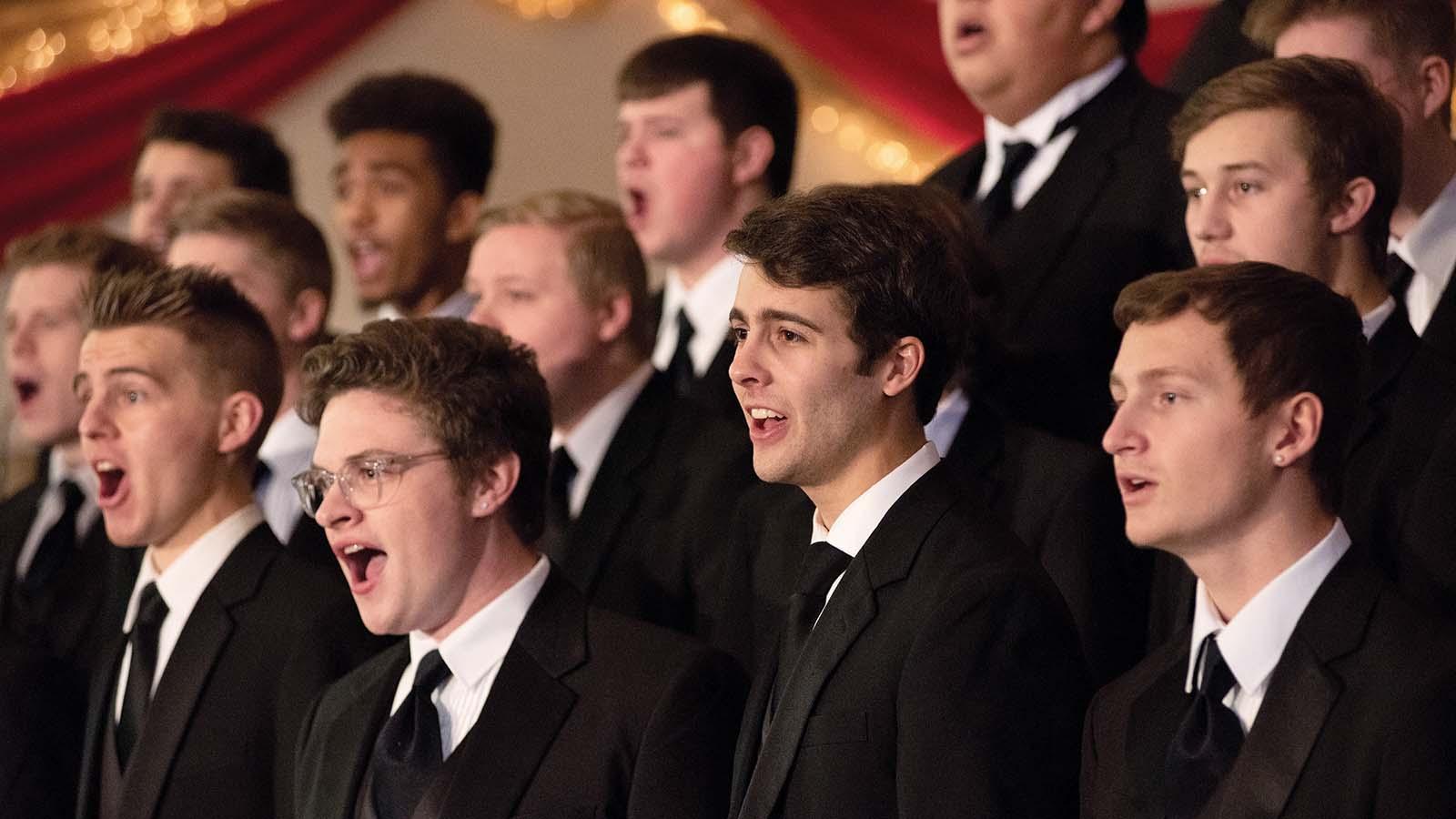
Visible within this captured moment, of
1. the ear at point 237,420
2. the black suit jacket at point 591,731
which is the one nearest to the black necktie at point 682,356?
the ear at point 237,420

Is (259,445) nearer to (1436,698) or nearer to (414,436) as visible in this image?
(414,436)

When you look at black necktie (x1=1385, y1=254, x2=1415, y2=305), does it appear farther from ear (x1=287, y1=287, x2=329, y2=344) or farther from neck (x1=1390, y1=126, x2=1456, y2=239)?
ear (x1=287, y1=287, x2=329, y2=344)

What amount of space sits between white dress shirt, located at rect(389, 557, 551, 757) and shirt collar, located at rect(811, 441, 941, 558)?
0.57 metres

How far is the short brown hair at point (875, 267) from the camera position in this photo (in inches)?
123

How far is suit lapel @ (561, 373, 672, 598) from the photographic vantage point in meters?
3.93

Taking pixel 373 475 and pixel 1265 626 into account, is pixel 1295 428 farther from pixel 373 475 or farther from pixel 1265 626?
pixel 373 475

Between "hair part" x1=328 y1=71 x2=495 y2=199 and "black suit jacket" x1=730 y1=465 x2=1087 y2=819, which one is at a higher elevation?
"hair part" x1=328 y1=71 x2=495 y2=199

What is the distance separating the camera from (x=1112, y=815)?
2.88 metres

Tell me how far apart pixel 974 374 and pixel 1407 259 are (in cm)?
76

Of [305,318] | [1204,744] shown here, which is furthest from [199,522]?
[1204,744]

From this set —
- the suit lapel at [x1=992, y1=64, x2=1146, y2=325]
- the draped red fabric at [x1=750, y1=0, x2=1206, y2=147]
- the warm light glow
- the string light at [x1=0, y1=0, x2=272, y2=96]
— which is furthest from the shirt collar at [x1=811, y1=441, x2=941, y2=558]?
the string light at [x1=0, y1=0, x2=272, y2=96]

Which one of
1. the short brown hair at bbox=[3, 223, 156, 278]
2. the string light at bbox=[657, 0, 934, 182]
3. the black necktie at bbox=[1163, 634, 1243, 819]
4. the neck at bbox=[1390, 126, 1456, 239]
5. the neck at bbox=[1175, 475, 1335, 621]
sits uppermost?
the string light at bbox=[657, 0, 934, 182]

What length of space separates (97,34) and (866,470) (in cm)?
535

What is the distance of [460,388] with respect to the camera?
3520mm
